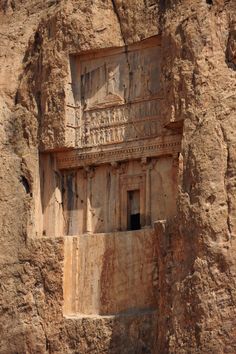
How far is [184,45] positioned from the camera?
16922 mm

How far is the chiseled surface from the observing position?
1730 cm

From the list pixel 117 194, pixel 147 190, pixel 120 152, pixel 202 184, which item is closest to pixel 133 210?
pixel 117 194

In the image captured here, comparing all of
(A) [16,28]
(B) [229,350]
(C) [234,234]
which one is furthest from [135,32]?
(B) [229,350]

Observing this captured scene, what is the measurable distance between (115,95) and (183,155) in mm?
2370

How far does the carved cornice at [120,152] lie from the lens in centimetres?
1747

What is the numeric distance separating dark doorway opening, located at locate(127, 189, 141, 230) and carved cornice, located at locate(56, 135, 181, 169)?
0.63 m

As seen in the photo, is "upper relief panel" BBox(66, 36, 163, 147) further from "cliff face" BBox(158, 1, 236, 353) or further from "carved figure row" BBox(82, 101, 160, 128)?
"cliff face" BBox(158, 1, 236, 353)

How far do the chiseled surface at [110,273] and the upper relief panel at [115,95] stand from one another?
174 cm

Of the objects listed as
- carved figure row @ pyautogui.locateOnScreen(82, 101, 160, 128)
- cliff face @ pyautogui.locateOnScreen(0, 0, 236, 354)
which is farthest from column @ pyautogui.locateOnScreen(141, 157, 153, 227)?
cliff face @ pyautogui.locateOnScreen(0, 0, 236, 354)

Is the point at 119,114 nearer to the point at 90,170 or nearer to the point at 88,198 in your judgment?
the point at 90,170

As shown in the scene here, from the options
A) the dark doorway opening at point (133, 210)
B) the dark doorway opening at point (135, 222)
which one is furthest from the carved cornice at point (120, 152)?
the dark doorway opening at point (135, 222)

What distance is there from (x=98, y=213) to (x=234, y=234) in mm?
3438

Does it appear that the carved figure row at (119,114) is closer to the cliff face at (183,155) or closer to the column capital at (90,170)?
the cliff face at (183,155)

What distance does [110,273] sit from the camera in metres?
17.7
